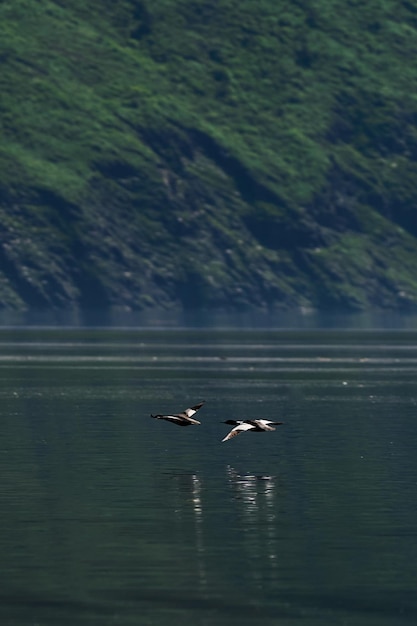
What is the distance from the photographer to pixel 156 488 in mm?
64125

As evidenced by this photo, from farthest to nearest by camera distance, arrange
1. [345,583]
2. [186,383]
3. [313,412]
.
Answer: [186,383] < [313,412] < [345,583]

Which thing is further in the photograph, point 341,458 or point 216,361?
point 216,361

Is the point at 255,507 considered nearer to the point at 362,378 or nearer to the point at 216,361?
the point at 362,378

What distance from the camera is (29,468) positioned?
232 feet

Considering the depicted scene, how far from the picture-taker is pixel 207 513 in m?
57.0

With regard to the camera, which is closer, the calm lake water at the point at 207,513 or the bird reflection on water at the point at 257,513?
the calm lake water at the point at 207,513

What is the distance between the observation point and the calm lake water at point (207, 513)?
42.0m

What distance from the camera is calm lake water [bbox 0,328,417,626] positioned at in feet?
138

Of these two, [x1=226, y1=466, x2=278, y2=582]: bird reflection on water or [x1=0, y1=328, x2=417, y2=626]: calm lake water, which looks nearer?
[x1=0, y1=328, x2=417, y2=626]: calm lake water

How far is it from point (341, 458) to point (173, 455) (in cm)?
664

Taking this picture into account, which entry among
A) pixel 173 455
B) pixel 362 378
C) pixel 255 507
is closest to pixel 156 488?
pixel 255 507

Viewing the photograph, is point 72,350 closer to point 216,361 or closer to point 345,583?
point 216,361

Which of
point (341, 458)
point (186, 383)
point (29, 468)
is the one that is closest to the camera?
point (29, 468)

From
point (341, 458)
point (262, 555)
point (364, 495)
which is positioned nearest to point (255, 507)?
point (364, 495)
